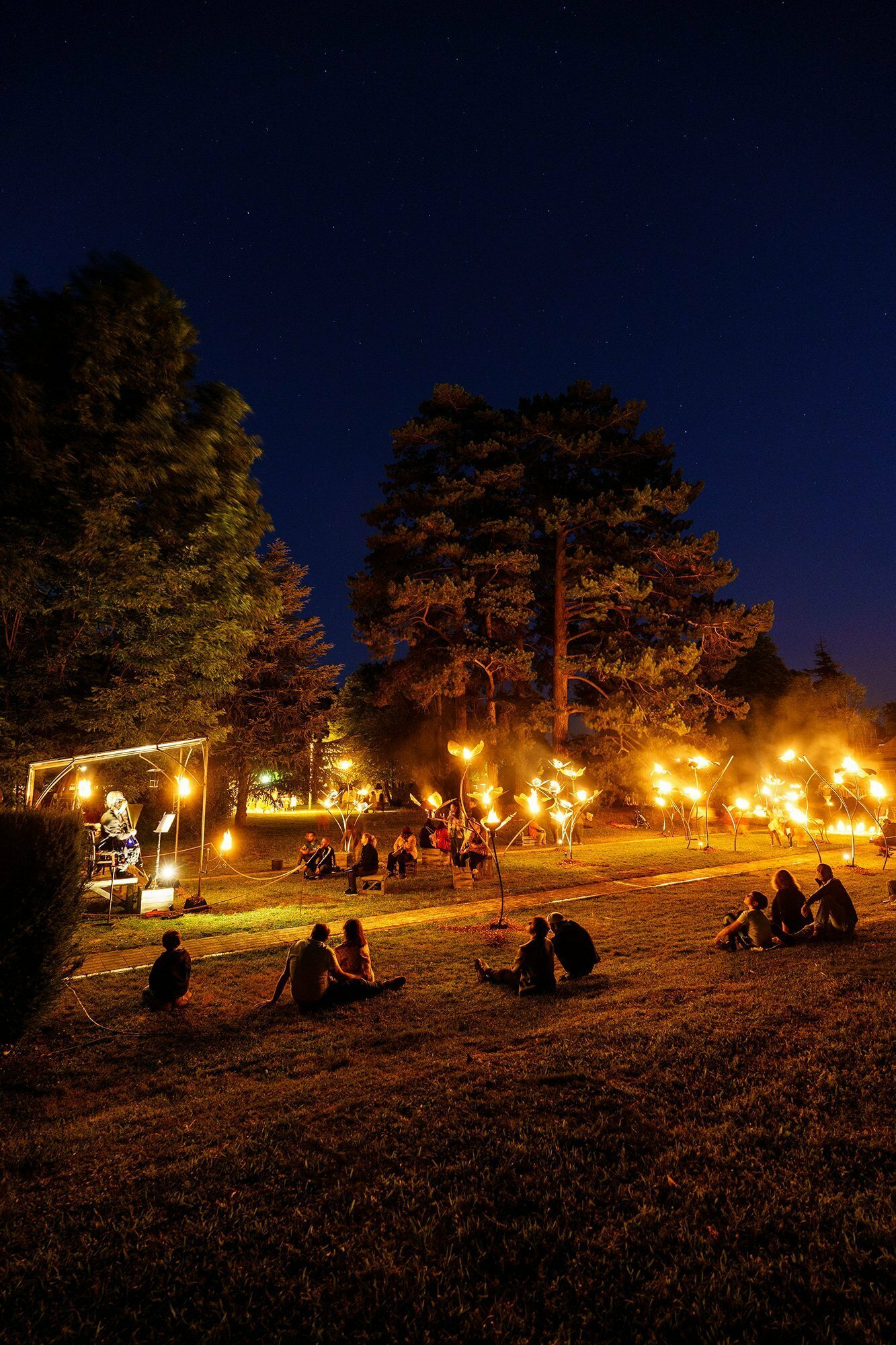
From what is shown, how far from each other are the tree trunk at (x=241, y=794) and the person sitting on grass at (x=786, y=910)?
987 inches

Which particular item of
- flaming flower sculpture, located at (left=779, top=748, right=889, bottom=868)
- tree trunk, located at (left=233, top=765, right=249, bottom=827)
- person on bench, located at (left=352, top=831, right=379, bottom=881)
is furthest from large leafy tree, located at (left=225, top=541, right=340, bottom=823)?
flaming flower sculpture, located at (left=779, top=748, right=889, bottom=868)

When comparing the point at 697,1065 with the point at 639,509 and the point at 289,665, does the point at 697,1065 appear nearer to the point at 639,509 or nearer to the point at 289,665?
the point at 639,509

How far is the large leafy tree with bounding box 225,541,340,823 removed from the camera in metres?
29.6

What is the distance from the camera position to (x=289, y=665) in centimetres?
3203

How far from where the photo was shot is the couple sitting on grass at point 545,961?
25.1 ft

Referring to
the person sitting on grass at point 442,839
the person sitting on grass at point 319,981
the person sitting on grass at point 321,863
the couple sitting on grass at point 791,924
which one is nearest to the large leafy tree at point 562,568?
the person sitting on grass at point 442,839

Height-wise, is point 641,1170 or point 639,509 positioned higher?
point 639,509

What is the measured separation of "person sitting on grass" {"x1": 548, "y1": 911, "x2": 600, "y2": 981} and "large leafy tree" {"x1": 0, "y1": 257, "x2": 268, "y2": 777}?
1108cm

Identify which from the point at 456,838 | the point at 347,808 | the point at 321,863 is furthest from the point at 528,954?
the point at 347,808

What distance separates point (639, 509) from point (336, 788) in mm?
20061

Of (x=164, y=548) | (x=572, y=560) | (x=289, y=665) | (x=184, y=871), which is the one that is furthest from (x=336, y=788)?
(x=164, y=548)

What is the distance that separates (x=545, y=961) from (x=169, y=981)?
4490 mm

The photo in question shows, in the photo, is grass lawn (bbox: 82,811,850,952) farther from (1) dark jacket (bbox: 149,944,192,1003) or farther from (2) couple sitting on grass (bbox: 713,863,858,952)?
(2) couple sitting on grass (bbox: 713,863,858,952)

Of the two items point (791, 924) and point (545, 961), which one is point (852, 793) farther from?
point (545, 961)
